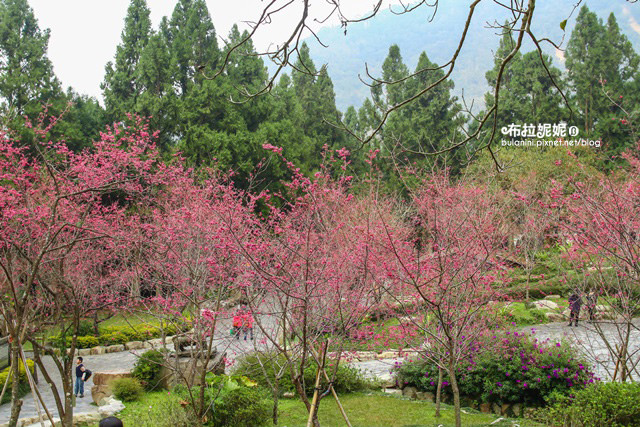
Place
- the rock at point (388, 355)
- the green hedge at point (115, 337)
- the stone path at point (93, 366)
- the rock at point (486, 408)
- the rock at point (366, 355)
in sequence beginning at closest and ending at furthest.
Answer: the rock at point (486, 408)
the stone path at point (93, 366)
the rock at point (388, 355)
the rock at point (366, 355)
the green hedge at point (115, 337)

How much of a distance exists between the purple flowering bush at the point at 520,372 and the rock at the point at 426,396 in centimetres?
39

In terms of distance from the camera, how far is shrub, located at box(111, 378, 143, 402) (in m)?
9.45

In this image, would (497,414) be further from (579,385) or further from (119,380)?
(119,380)

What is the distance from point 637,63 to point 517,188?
41.7 ft

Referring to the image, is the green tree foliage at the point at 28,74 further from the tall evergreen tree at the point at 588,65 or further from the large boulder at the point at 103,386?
the tall evergreen tree at the point at 588,65

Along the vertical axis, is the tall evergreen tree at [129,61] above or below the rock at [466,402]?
above

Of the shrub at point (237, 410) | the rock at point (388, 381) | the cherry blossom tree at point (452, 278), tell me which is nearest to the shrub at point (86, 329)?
the rock at point (388, 381)

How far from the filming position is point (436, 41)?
509 ft

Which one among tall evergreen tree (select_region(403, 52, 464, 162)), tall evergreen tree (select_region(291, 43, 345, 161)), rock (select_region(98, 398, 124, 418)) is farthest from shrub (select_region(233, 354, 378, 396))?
tall evergreen tree (select_region(291, 43, 345, 161))

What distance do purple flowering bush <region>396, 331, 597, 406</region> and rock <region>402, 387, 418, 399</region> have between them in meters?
0.68

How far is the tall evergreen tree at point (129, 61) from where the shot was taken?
2118cm

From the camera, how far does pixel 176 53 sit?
72.3ft

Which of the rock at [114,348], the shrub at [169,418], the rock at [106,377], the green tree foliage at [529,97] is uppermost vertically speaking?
the green tree foliage at [529,97]

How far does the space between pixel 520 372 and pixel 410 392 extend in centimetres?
214
